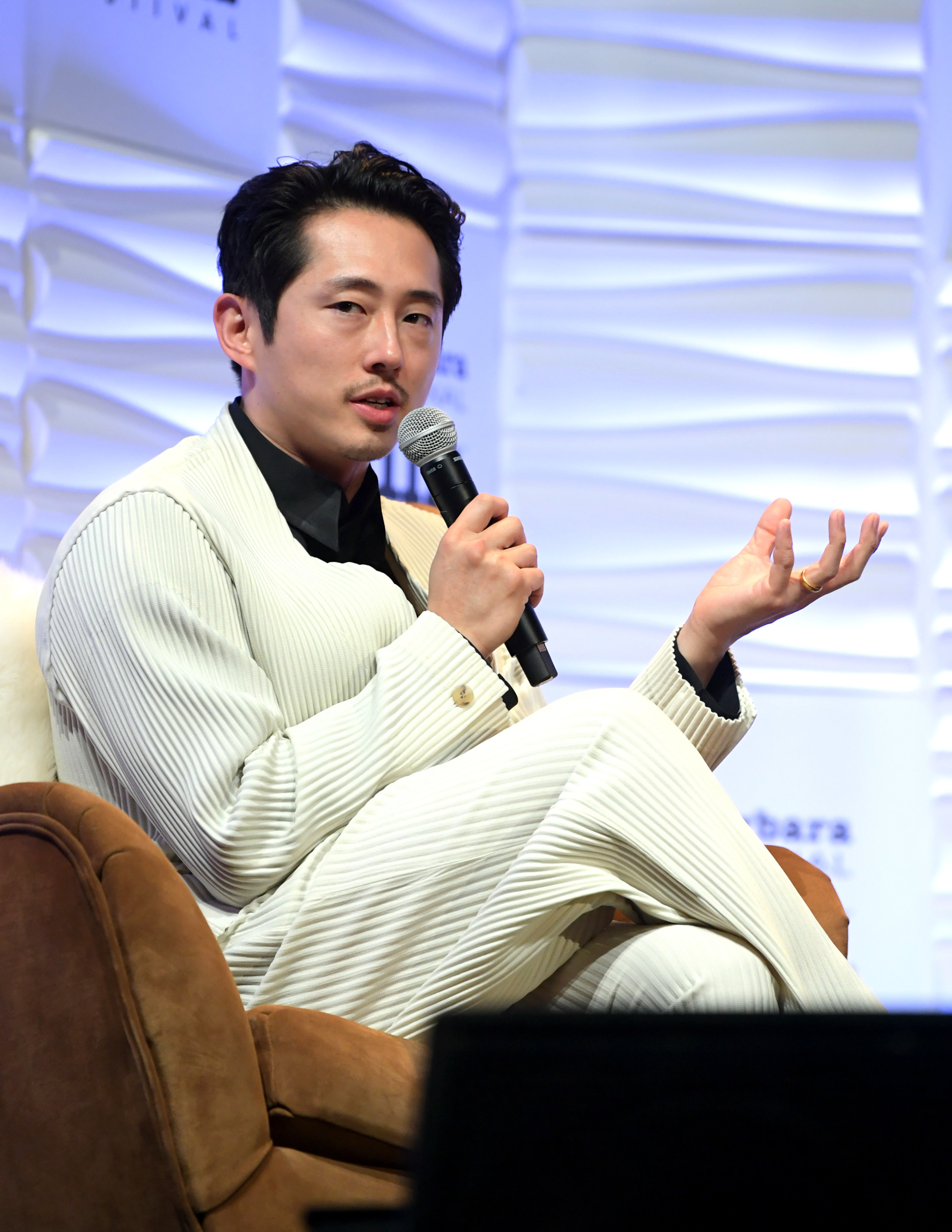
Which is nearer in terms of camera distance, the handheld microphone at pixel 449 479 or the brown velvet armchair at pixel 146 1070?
the brown velvet armchair at pixel 146 1070

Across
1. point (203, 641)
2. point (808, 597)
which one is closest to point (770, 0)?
point (808, 597)

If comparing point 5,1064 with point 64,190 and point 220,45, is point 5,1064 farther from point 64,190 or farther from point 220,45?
point 220,45

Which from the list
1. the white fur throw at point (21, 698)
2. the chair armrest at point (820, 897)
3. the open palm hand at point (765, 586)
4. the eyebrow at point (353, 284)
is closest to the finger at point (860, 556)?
the open palm hand at point (765, 586)

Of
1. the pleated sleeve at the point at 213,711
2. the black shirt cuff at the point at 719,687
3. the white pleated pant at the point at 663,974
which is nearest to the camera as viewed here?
the white pleated pant at the point at 663,974

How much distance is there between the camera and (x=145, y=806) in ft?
4.25

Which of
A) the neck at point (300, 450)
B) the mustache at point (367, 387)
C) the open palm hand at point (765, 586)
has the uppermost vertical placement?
the mustache at point (367, 387)

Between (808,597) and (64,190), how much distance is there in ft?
5.43

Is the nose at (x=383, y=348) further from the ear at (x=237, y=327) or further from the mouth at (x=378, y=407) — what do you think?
the ear at (x=237, y=327)

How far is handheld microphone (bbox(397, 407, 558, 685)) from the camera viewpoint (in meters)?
1.42

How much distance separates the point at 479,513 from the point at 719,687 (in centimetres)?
46

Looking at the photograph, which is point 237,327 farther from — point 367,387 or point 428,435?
point 428,435

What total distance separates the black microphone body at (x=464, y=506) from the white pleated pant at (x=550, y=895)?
0.73 feet

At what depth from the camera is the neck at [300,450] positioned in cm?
171

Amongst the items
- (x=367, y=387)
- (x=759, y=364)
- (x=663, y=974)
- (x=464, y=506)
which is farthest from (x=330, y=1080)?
(x=759, y=364)
